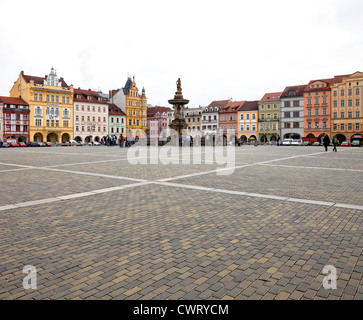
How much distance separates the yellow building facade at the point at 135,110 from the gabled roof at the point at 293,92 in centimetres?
4118

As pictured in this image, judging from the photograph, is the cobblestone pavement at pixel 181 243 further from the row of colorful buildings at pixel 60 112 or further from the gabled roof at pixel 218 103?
the gabled roof at pixel 218 103

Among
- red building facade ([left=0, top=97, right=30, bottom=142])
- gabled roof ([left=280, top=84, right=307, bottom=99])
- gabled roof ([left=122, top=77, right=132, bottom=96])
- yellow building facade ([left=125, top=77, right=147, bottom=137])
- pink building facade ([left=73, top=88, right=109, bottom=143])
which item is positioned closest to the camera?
red building facade ([left=0, top=97, right=30, bottom=142])

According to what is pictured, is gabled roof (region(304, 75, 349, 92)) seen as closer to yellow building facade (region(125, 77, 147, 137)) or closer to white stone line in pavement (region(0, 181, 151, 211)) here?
yellow building facade (region(125, 77, 147, 137))

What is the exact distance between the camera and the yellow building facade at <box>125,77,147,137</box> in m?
96.6

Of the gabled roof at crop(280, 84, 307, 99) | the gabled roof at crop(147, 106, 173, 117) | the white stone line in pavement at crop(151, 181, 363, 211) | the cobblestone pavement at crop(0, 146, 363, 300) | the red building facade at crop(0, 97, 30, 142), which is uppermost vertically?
the gabled roof at crop(280, 84, 307, 99)

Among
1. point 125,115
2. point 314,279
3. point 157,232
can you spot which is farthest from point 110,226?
point 125,115

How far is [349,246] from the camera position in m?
4.77

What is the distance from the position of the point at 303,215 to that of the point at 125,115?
92.3m

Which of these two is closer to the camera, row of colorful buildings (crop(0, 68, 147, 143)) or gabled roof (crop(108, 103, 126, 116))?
row of colorful buildings (crop(0, 68, 147, 143))

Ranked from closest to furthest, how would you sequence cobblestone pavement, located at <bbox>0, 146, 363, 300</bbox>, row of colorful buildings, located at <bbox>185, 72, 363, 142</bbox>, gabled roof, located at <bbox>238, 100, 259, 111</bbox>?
1. cobblestone pavement, located at <bbox>0, 146, 363, 300</bbox>
2. row of colorful buildings, located at <bbox>185, 72, 363, 142</bbox>
3. gabled roof, located at <bbox>238, 100, 259, 111</bbox>

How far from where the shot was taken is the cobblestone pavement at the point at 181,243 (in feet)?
11.6

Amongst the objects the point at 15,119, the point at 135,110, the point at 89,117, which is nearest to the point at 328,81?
the point at 135,110

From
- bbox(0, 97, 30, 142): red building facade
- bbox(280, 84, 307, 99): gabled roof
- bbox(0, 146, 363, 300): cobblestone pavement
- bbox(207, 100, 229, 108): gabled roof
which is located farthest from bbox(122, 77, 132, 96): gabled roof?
bbox(0, 146, 363, 300): cobblestone pavement
